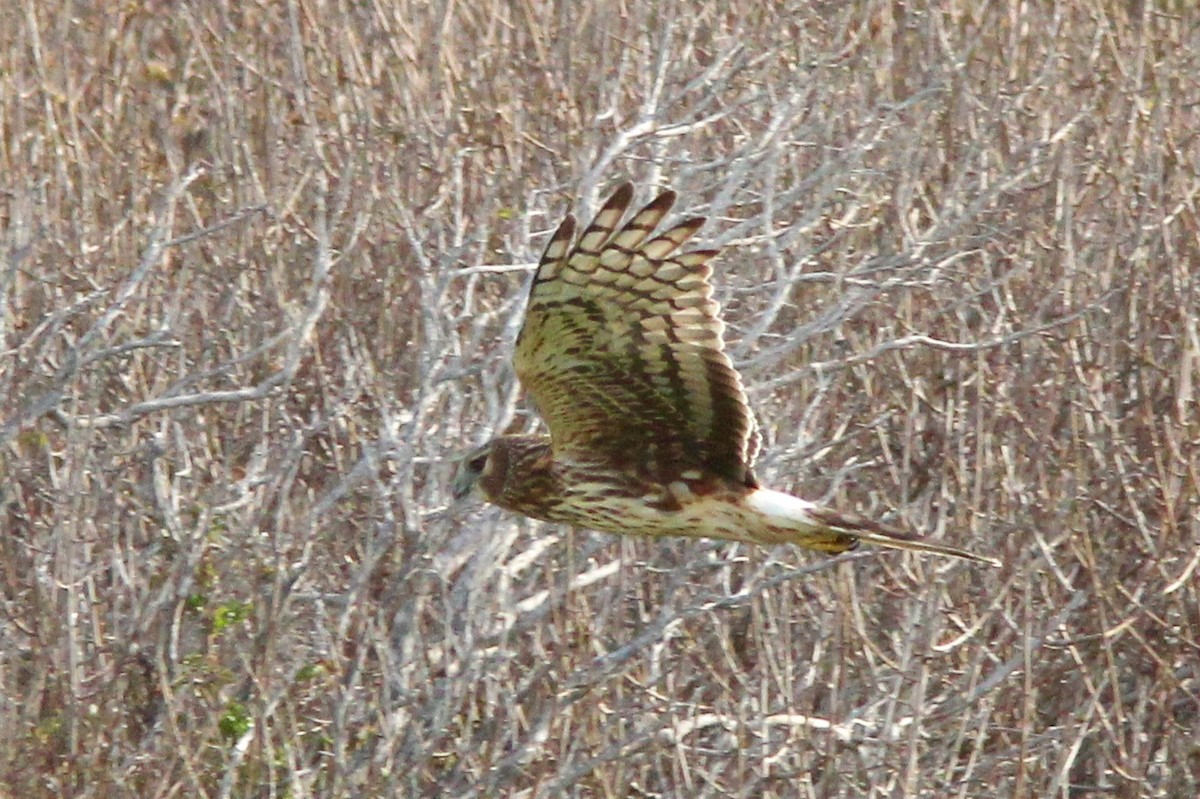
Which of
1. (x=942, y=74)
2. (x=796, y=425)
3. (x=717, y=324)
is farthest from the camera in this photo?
(x=942, y=74)

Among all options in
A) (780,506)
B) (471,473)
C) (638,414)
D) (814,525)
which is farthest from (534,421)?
(814,525)

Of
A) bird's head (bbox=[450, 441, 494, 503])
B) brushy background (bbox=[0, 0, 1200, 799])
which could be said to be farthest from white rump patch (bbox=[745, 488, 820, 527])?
bird's head (bbox=[450, 441, 494, 503])

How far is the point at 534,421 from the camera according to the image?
5.47 meters

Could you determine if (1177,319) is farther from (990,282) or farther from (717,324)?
(717,324)

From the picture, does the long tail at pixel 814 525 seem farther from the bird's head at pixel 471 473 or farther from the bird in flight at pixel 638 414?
the bird's head at pixel 471 473

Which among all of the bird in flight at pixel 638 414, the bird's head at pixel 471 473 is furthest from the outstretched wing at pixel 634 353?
the bird's head at pixel 471 473

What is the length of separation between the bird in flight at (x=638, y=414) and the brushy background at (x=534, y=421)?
0.44 feet

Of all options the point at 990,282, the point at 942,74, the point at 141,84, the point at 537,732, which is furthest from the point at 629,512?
the point at 141,84

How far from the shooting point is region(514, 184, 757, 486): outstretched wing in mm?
4047

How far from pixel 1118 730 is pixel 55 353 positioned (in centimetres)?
270

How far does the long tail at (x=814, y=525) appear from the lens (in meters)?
4.32

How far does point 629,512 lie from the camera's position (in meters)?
4.56

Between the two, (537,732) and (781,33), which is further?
(781,33)

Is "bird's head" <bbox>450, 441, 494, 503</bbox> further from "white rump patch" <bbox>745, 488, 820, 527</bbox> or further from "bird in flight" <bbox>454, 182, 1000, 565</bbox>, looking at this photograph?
"white rump patch" <bbox>745, 488, 820, 527</bbox>
